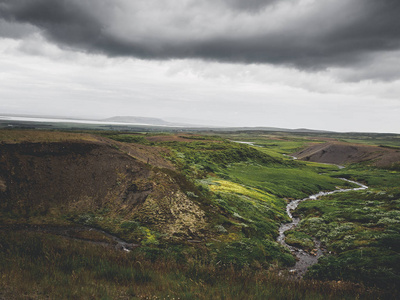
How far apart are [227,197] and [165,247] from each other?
603 inches

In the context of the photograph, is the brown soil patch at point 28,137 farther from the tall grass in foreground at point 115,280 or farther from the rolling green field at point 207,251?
the tall grass in foreground at point 115,280

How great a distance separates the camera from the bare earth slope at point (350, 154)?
86.0 metres

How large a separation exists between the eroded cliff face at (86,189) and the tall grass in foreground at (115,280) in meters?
7.62

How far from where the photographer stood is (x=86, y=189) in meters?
21.9

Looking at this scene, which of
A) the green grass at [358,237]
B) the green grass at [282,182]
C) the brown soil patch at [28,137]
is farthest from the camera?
the green grass at [282,182]

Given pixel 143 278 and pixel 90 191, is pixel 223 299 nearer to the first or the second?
pixel 143 278

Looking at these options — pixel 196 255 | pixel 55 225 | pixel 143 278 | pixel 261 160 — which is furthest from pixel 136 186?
pixel 261 160

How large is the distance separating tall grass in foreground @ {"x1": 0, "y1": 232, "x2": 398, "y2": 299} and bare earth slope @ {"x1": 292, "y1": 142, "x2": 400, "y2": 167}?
97.4 m

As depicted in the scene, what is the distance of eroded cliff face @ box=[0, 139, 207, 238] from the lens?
18.9m

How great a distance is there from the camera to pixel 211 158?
202ft

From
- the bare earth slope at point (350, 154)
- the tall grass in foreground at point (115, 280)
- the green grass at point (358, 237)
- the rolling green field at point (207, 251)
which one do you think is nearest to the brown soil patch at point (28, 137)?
the rolling green field at point (207, 251)

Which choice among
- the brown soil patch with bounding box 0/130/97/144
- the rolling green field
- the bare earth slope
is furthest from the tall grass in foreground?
the bare earth slope

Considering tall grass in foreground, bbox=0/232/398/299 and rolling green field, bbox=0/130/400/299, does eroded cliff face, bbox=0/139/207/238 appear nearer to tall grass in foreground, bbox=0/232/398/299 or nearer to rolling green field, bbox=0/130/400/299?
rolling green field, bbox=0/130/400/299

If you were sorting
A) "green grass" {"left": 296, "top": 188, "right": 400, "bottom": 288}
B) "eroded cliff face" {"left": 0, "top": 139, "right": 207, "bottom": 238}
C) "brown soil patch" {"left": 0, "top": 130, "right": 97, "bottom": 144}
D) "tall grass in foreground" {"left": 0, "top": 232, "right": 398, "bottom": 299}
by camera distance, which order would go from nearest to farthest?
"tall grass in foreground" {"left": 0, "top": 232, "right": 398, "bottom": 299} < "green grass" {"left": 296, "top": 188, "right": 400, "bottom": 288} < "eroded cliff face" {"left": 0, "top": 139, "right": 207, "bottom": 238} < "brown soil patch" {"left": 0, "top": 130, "right": 97, "bottom": 144}
